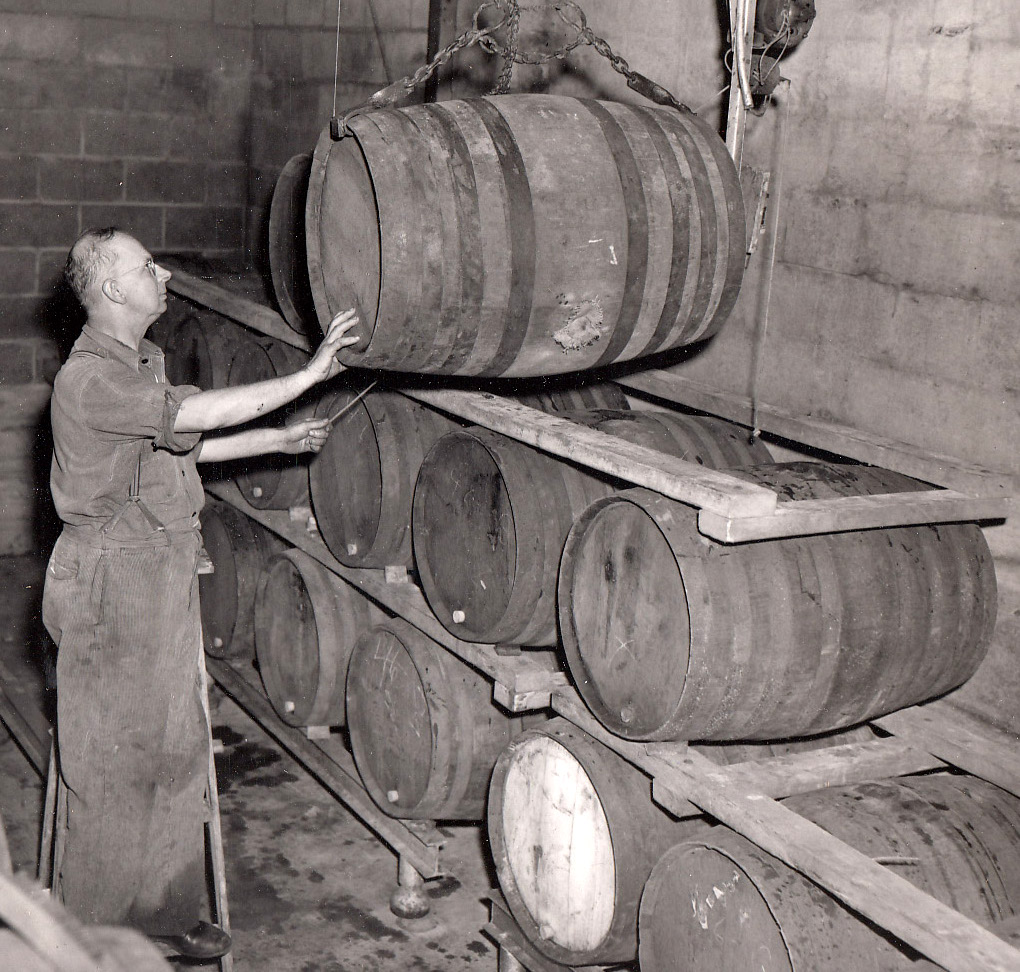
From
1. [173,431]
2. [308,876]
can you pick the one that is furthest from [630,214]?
[308,876]

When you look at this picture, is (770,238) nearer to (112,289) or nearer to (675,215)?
(675,215)

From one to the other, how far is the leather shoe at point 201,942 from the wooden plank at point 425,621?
1.12 metres

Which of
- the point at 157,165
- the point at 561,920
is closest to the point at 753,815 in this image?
the point at 561,920

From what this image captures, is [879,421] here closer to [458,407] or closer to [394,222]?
[458,407]

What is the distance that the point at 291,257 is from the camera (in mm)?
4758

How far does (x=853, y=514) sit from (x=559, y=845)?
4.10 feet

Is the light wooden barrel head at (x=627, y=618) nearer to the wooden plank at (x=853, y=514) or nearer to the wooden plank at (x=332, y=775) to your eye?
the wooden plank at (x=853, y=514)

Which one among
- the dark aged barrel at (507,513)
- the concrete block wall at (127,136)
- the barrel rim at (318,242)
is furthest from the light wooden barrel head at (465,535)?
the concrete block wall at (127,136)

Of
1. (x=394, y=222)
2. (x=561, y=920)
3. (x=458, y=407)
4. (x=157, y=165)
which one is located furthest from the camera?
(x=157, y=165)

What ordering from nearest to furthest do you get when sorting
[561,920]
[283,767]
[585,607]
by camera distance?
[585,607] < [561,920] < [283,767]

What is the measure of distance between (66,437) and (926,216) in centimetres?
255

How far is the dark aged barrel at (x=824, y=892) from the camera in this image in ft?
8.56

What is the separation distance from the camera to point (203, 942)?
12.2 ft

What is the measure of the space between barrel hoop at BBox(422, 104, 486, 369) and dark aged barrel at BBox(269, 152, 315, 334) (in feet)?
5.40
